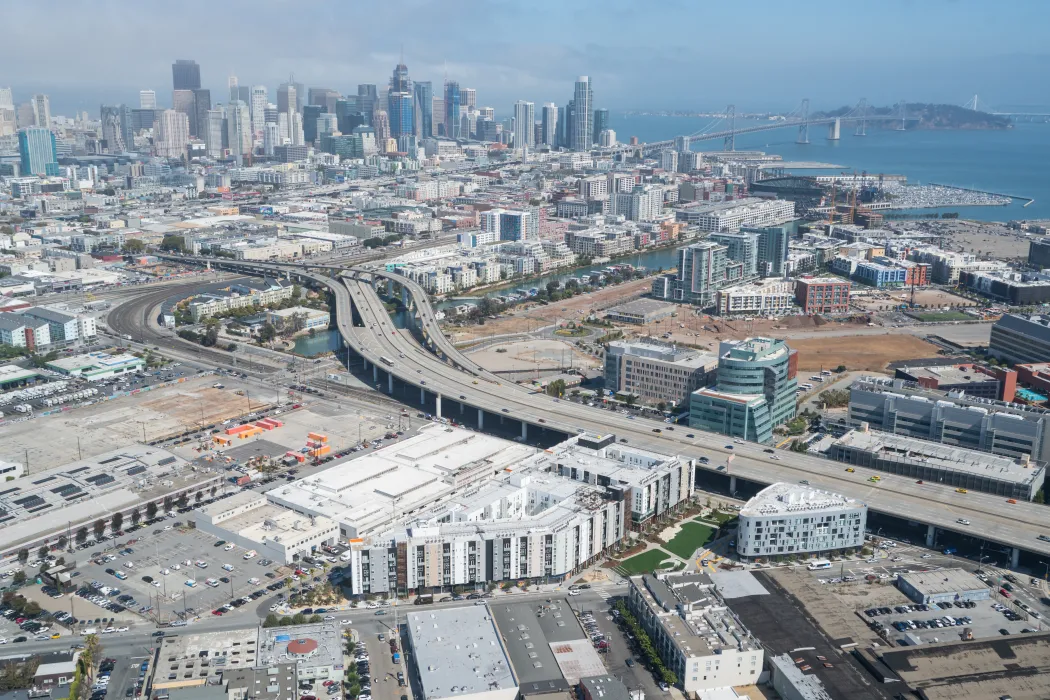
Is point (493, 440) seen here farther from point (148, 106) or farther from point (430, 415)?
point (148, 106)

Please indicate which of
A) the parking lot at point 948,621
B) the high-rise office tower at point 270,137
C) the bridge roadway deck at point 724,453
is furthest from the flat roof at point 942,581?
the high-rise office tower at point 270,137

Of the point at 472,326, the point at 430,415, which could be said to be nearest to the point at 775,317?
the point at 472,326

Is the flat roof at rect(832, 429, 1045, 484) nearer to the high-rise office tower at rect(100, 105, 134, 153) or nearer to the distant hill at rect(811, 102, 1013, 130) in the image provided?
the high-rise office tower at rect(100, 105, 134, 153)

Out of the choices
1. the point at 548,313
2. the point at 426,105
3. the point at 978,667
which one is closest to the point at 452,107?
the point at 426,105

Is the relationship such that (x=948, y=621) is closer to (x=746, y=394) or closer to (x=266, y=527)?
(x=746, y=394)

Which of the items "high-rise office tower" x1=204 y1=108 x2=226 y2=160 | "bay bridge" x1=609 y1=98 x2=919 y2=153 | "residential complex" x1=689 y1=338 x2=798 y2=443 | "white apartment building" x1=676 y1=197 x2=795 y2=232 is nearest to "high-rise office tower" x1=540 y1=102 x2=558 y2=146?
"bay bridge" x1=609 y1=98 x2=919 y2=153

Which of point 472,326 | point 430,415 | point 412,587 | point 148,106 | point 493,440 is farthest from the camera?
point 148,106
